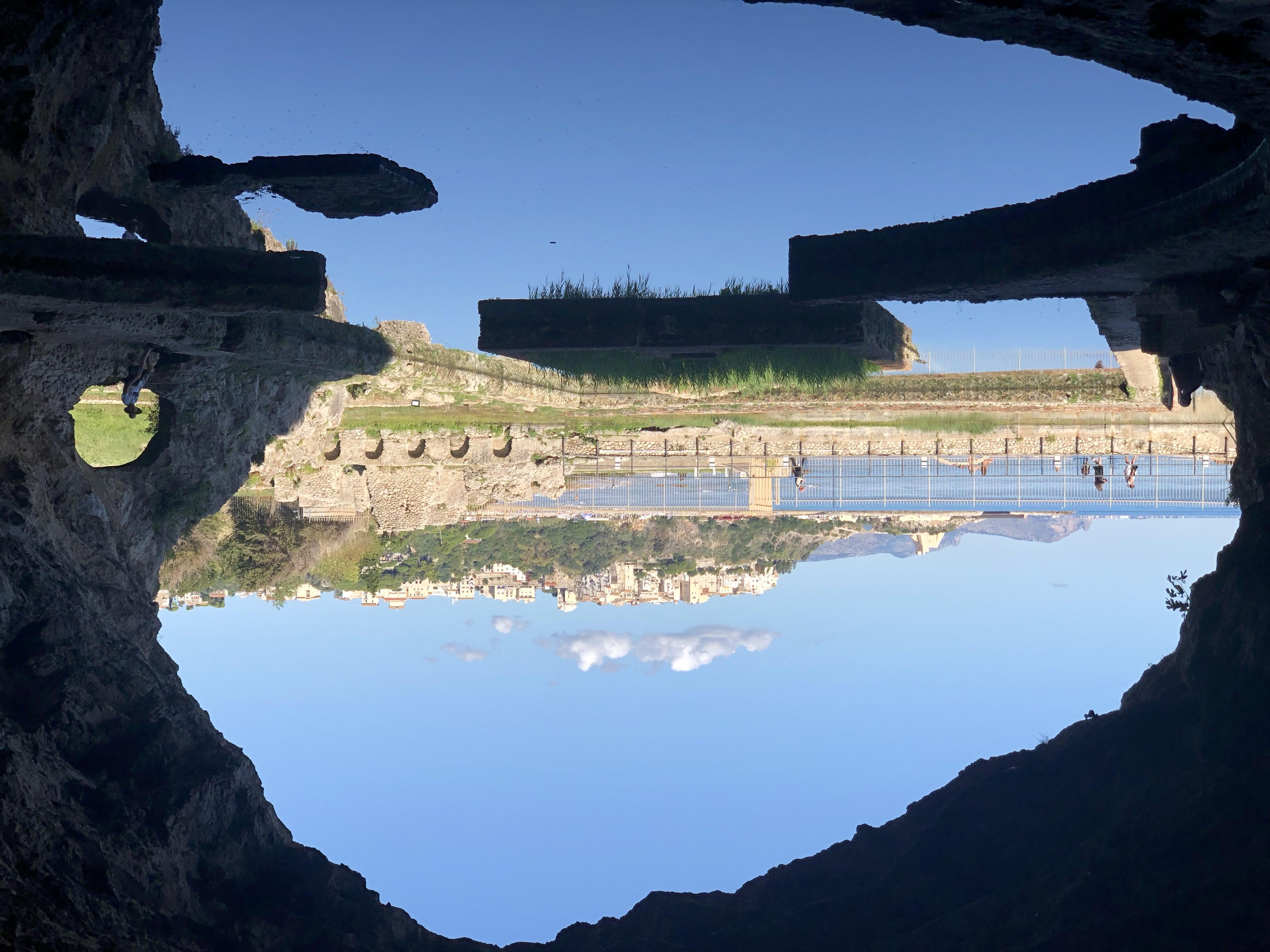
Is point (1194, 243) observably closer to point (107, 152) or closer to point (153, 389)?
point (107, 152)

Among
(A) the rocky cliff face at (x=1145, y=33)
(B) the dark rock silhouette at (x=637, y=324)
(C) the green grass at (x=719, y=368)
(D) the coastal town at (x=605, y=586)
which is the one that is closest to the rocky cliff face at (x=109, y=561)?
(B) the dark rock silhouette at (x=637, y=324)

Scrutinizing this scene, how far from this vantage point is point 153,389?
1117cm

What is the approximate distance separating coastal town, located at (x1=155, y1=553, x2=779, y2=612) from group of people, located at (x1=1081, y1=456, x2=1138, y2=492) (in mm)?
10850

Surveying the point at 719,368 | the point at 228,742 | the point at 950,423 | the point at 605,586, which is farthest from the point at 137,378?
the point at 605,586

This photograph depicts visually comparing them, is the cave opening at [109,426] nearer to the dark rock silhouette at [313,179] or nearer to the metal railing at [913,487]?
the dark rock silhouette at [313,179]

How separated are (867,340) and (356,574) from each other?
1472 centimetres

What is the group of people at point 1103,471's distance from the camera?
50.0ft

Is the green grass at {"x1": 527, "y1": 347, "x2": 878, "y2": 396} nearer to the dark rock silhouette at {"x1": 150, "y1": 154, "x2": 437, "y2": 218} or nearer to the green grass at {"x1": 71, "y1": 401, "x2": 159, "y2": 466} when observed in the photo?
the dark rock silhouette at {"x1": 150, "y1": 154, "x2": 437, "y2": 218}

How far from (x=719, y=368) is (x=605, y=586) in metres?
16.5

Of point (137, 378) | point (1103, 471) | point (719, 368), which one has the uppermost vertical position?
point (719, 368)

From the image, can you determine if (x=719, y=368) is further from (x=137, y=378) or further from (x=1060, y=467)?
(x=1060, y=467)

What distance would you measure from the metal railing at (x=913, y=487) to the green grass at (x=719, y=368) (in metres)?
4.15

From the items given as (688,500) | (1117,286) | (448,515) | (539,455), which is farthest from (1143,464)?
(448,515)

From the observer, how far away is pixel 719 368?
37.1 ft
